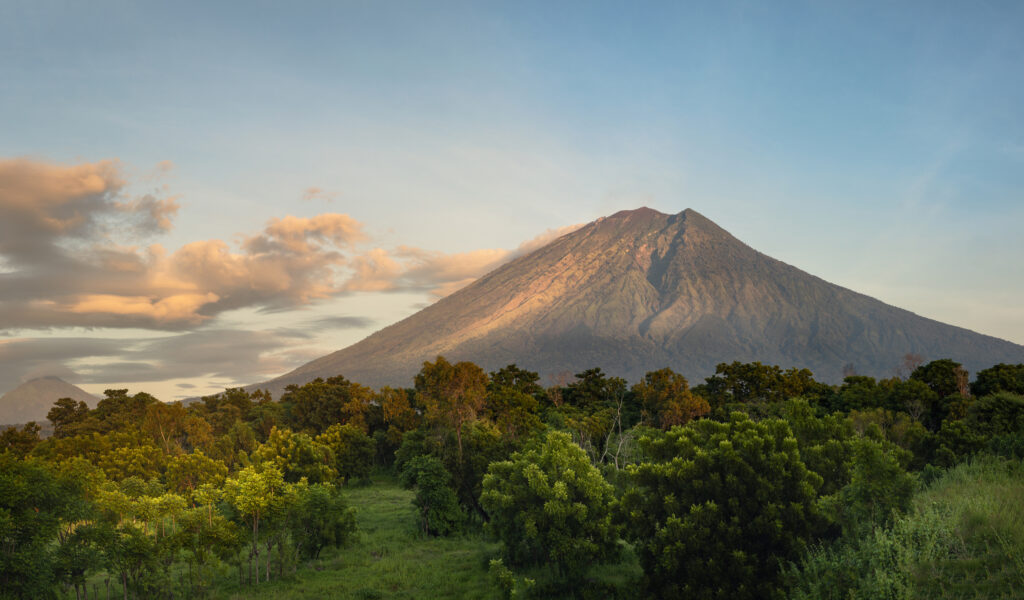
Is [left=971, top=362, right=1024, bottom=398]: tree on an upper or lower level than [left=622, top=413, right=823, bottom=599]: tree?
upper

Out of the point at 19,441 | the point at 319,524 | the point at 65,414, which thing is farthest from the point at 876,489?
the point at 65,414

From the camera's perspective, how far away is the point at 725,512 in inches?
914

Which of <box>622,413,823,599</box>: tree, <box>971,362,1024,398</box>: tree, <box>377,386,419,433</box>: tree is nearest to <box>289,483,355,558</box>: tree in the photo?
<box>622,413,823,599</box>: tree

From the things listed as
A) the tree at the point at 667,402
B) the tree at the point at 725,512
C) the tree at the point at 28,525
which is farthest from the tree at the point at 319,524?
the tree at the point at 667,402

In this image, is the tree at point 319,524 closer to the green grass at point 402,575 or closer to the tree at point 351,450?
→ the green grass at point 402,575

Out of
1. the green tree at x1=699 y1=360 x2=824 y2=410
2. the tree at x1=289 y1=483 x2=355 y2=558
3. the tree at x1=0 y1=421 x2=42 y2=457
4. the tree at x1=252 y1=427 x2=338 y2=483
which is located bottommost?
the tree at x1=289 y1=483 x2=355 y2=558

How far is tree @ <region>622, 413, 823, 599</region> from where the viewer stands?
21812 mm

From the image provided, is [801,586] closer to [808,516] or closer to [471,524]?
[808,516]

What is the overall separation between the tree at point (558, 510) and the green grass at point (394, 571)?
10.0 feet

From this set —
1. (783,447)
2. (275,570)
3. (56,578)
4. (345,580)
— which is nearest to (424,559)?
(345,580)

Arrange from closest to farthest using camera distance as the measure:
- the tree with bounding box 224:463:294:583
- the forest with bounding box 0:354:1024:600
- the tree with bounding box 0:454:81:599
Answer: the forest with bounding box 0:354:1024:600, the tree with bounding box 0:454:81:599, the tree with bounding box 224:463:294:583

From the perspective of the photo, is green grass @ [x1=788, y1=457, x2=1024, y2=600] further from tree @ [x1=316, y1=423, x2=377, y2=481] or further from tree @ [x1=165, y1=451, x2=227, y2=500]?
A: tree @ [x1=316, y1=423, x2=377, y2=481]

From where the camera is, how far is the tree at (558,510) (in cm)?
2809

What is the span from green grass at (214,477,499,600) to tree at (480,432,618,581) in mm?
3049
